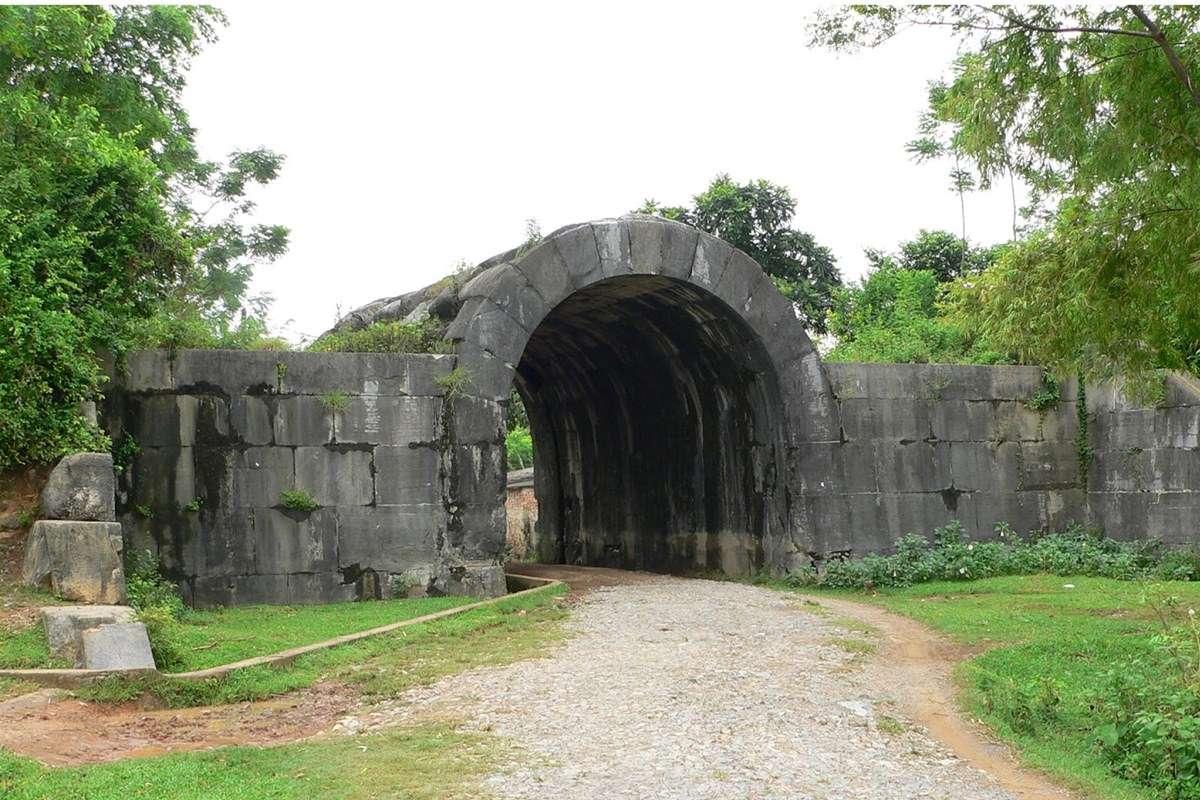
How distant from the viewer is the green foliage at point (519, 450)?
3216 cm

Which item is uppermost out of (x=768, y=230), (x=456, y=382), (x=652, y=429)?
(x=768, y=230)

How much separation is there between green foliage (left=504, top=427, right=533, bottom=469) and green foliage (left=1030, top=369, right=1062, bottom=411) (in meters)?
18.6

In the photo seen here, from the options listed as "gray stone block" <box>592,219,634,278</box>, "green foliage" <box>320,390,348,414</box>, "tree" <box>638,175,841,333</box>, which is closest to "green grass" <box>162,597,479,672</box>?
"green foliage" <box>320,390,348,414</box>

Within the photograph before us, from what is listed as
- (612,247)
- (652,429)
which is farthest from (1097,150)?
(652,429)

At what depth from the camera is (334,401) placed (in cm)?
1142

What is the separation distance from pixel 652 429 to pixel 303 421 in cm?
636

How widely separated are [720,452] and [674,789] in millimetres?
9857

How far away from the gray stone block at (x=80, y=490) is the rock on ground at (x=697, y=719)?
3.25 m

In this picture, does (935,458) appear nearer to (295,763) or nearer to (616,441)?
(616,441)

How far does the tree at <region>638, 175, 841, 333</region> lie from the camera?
26625 mm

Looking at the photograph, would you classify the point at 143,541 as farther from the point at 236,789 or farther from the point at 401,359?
Answer: the point at 236,789

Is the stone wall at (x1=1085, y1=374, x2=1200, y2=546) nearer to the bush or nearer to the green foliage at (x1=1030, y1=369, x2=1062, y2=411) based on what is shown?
the green foliage at (x1=1030, y1=369, x2=1062, y2=411)

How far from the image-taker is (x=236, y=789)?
511cm

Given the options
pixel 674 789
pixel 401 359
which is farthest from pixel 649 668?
pixel 401 359
